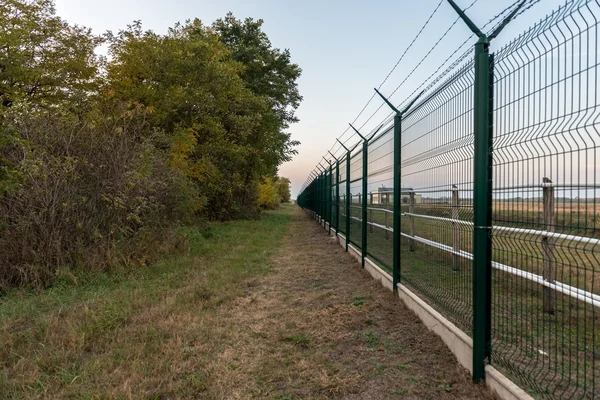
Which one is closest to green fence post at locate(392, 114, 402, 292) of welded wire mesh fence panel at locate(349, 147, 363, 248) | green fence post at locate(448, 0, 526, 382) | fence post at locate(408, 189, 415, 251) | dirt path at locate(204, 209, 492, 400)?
fence post at locate(408, 189, 415, 251)

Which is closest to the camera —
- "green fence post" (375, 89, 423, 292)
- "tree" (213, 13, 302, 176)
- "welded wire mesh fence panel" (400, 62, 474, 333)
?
"welded wire mesh fence panel" (400, 62, 474, 333)

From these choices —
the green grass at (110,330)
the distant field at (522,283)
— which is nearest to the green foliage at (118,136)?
the green grass at (110,330)

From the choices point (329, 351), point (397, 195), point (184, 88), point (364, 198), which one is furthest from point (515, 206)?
point (184, 88)

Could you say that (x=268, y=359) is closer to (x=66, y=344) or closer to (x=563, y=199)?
(x=66, y=344)

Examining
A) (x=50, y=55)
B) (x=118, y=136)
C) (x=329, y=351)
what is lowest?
(x=329, y=351)

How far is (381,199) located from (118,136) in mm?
4296

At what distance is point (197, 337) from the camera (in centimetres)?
328

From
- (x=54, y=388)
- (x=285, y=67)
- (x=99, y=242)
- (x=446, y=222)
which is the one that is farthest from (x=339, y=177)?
(x=285, y=67)

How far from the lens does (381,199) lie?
571 cm

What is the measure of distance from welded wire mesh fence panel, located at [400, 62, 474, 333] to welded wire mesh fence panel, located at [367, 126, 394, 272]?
0.55m

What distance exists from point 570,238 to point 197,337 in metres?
2.80

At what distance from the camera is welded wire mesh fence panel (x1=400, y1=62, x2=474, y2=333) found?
2775 mm

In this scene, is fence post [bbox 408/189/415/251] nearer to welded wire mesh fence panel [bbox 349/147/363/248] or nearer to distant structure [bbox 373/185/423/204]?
distant structure [bbox 373/185/423/204]

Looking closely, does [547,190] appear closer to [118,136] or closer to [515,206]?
[515,206]
